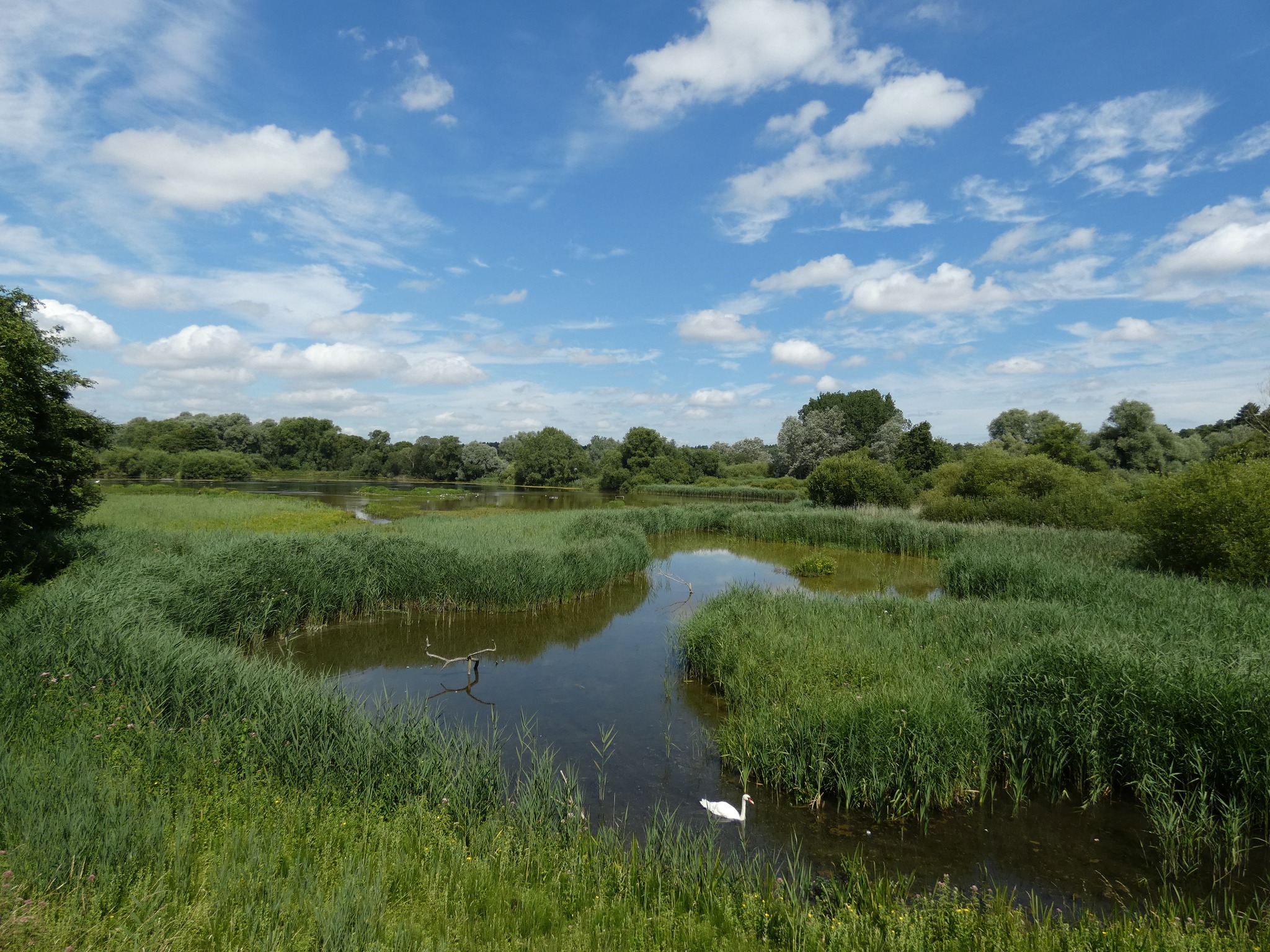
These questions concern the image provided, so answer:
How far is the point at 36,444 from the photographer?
41.2 ft

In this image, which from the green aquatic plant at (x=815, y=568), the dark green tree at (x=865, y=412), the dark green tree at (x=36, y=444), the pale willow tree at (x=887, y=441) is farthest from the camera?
the dark green tree at (x=865, y=412)

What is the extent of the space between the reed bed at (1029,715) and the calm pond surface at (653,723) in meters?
0.34

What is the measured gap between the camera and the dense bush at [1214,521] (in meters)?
13.6

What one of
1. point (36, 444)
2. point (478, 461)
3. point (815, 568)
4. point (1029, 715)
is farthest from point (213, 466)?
point (1029, 715)

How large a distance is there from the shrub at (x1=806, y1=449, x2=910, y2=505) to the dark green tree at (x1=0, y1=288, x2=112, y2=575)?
35.3 m

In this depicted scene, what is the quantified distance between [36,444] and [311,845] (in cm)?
1322

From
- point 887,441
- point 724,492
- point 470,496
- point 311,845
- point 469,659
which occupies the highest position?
point 887,441

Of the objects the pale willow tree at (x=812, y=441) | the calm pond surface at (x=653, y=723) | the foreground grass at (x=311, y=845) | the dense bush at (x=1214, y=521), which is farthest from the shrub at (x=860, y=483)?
the foreground grass at (x=311, y=845)

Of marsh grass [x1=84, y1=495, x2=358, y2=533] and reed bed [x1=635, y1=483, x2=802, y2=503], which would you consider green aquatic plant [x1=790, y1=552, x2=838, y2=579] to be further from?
reed bed [x1=635, y1=483, x2=802, y2=503]

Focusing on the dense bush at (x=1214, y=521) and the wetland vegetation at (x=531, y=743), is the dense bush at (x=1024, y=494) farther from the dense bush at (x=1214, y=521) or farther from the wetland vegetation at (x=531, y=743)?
the wetland vegetation at (x=531, y=743)

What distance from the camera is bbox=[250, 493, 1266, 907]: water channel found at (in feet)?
19.7

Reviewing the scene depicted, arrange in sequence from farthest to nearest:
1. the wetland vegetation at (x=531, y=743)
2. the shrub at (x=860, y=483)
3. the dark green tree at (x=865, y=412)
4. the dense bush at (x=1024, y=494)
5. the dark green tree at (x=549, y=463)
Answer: the dark green tree at (x=549, y=463)
the dark green tree at (x=865, y=412)
the shrub at (x=860, y=483)
the dense bush at (x=1024, y=494)
the wetland vegetation at (x=531, y=743)

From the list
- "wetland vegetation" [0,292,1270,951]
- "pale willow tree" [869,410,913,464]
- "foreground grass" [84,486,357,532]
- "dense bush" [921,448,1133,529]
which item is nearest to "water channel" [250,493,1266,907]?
"wetland vegetation" [0,292,1270,951]

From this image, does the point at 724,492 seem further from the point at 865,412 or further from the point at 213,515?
the point at 213,515
